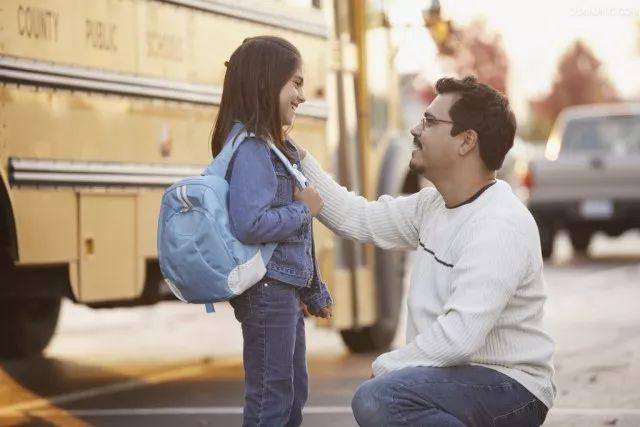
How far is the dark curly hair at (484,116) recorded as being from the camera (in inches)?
184

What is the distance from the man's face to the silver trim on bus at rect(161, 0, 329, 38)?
272cm

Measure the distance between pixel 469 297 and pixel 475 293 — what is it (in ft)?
0.07

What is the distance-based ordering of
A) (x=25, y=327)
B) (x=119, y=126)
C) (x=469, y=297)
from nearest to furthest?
(x=469, y=297) < (x=119, y=126) < (x=25, y=327)

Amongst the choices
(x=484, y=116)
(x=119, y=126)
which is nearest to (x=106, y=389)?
(x=119, y=126)

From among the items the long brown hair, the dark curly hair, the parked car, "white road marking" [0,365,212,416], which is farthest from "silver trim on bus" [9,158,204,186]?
the parked car

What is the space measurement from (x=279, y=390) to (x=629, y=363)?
4471 millimetres

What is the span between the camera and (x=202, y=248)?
15.6 feet

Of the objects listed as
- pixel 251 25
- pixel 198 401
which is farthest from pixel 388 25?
pixel 198 401

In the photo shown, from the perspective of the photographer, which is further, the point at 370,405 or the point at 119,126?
the point at 119,126

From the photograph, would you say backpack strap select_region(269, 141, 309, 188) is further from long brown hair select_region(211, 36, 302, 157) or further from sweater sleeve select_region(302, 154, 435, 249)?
sweater sleeve select_region(302, 154, 435, 249)

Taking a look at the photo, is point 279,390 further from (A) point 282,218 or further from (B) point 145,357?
(B) point 145,357

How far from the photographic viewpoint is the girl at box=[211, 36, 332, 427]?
16.2 feet

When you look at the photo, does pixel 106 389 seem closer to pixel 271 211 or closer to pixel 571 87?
pixel 271 211

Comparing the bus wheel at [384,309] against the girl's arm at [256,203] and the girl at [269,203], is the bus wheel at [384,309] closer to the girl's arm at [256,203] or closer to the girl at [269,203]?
the girl at [269,203]
